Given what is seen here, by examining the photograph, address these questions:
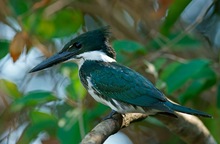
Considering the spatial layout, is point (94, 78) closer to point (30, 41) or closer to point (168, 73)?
point (168, 73)

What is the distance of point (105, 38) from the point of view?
9.82 ft

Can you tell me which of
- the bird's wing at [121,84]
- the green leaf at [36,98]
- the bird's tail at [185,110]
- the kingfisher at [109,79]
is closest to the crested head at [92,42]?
the kingfisher at [109,79]

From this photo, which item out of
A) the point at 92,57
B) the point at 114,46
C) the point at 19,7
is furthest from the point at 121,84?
the point at 19,7

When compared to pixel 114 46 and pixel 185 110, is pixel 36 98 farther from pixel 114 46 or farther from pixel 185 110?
pixel 185 110

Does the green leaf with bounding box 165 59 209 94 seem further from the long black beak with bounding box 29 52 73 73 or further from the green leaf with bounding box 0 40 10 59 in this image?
the green leaf with bounding box 0 40 10 59

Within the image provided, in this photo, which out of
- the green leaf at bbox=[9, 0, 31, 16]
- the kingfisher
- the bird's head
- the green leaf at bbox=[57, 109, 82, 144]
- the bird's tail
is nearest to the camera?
the bird's tail

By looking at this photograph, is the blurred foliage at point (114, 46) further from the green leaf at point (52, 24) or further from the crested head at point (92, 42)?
the crested head at point (92, 42)

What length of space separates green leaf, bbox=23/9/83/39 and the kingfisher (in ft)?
1.10

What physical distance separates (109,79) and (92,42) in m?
0.20

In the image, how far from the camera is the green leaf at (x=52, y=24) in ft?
10.6

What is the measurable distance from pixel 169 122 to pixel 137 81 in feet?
0.67

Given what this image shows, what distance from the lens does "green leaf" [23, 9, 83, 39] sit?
3.23m

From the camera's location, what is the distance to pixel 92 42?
2988 millimetres

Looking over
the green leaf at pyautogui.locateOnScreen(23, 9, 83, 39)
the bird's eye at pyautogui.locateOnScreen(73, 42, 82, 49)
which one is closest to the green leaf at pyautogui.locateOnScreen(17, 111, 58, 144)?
the bird's eye at pyautogui.locateOnScreen(73, 42, 82, 49)
